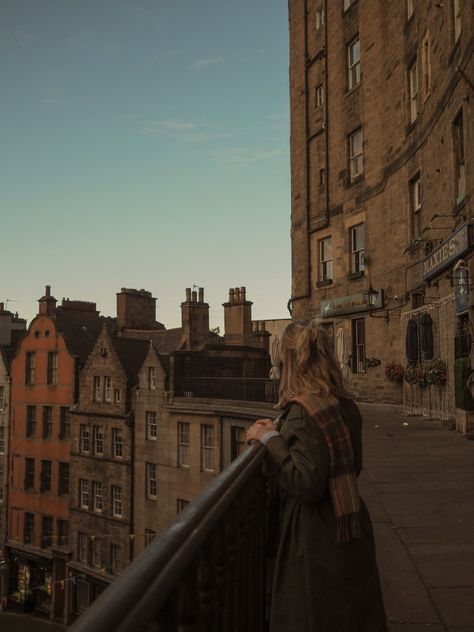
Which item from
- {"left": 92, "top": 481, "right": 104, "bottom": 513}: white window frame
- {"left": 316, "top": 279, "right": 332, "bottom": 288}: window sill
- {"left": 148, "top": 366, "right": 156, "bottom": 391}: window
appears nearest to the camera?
{"left": 316, "top": 279, "right": 332, "bottom": 288}: window sill

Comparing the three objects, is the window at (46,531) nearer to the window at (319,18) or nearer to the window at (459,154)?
the window at (319,18)

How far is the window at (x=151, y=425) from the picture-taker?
29734 mm

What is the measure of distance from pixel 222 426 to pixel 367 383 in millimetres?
7457

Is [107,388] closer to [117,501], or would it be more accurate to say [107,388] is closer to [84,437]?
[84,437]

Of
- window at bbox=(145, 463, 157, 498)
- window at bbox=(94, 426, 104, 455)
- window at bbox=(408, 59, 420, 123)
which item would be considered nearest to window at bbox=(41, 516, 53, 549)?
window at bbox=(94, 426, 104, 455)

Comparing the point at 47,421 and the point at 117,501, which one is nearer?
the point at 117,501

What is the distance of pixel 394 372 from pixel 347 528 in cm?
1599

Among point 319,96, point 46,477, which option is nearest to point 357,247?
point 319,96

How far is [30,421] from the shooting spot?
3628 centimetres

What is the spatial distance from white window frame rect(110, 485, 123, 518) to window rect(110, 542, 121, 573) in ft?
4.71

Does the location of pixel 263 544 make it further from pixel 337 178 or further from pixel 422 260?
pixel 337 178

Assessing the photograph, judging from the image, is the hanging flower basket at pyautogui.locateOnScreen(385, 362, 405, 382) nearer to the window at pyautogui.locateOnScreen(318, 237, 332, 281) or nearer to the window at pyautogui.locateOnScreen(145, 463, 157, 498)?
the window at pyautogui.locateOnScreen(318, 237, 332, 281)

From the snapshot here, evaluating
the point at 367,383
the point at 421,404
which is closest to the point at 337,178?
the point at 367,383

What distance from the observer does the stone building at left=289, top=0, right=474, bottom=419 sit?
1335cm
